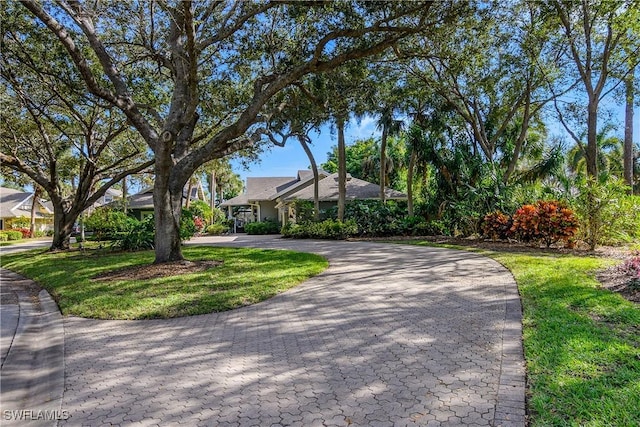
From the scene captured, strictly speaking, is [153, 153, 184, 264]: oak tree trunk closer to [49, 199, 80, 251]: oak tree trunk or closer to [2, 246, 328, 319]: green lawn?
[2, 246, 328, 319]: green lawn

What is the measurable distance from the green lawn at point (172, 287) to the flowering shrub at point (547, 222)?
6764 millimetres

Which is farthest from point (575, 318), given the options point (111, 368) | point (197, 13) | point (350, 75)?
point (197, 13)

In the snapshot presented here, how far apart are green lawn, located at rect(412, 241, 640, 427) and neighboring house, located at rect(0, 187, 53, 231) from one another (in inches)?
1999

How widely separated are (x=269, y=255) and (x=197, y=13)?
744 cm

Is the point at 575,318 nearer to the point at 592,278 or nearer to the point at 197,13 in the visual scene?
the point at 592,278

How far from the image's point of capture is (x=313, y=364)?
403cm

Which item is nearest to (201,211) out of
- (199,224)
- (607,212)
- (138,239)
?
(199,224)

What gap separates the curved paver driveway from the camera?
3104 millimetres

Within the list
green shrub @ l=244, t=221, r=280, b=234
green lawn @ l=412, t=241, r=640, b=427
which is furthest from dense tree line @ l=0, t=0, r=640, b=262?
green shrub @ l=244, t=221, r=280, b=234

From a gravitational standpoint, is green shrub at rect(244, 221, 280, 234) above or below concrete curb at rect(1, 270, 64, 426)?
above

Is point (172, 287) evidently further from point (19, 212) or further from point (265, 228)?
point (19, 212)

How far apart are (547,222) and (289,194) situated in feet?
61.7

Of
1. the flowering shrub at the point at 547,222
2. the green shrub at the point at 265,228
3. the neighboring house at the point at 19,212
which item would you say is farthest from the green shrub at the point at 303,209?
the neighboring house at the point at 19,212

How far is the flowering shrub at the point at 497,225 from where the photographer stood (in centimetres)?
1372
